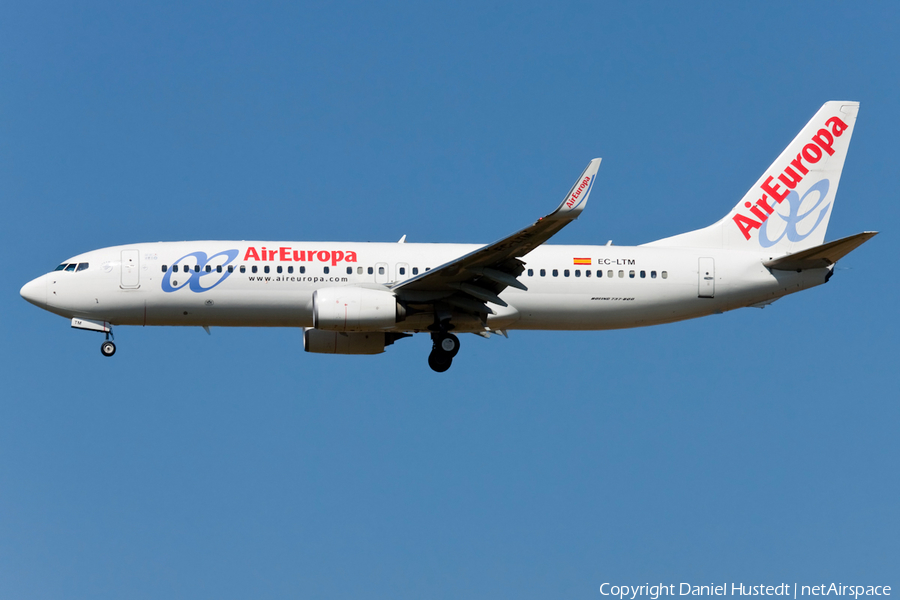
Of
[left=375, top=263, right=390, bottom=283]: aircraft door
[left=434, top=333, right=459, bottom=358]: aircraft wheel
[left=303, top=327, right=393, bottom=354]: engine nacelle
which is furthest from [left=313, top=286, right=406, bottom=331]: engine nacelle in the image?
[left=303, top=327, right=393, bottom=354]: engine nacelle

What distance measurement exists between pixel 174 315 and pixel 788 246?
65.4 feet

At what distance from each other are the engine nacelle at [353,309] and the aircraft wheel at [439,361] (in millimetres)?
2385

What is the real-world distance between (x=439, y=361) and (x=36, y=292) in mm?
12372

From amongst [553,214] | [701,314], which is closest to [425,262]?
[553,214]

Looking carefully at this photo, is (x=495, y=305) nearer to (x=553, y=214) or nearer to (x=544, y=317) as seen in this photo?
(x=544, y=317)

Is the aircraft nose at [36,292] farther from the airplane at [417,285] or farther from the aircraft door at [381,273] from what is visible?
the aircraft door at [381,273]

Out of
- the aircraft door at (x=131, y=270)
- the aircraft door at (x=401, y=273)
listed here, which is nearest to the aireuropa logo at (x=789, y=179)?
the aircraft door at (x=401, y=273)

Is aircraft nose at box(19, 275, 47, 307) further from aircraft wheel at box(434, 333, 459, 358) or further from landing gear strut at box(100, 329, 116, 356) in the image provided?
aircraft wheel at box(434, 333, 459, 358)

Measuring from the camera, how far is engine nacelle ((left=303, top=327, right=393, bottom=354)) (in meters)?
34.5

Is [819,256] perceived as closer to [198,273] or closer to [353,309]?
[353,309]

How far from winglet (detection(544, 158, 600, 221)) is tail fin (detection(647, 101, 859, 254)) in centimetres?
896

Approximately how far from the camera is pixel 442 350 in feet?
108

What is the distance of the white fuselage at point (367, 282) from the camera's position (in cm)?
3191

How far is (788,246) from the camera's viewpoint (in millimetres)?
35688
